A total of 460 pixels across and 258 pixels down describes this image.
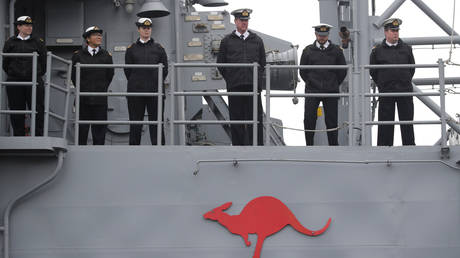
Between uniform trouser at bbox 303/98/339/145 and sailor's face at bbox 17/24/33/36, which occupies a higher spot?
sailor's face at bbox 17/24/33/36

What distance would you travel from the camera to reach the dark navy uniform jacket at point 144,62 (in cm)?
1110

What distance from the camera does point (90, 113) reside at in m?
11.2

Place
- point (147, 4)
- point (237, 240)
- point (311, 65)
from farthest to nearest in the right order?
point (147, 4) → point (311, 65) → point (237, 240)

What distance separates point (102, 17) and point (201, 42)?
1435 mm

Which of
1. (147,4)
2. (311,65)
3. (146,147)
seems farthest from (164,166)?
(147,4)

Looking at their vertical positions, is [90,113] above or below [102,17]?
below

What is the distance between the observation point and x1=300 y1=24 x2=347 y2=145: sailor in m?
11.2

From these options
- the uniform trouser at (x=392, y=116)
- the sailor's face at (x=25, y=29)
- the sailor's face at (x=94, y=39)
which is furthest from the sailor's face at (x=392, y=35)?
the sailor's face at (x=25, y=29)

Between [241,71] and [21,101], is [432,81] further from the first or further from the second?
[21,101]

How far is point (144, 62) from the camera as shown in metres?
11.2

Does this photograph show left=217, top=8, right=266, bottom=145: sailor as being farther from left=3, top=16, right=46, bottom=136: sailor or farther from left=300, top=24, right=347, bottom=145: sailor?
left=3, top=16, right=46, bottom=136: sailor

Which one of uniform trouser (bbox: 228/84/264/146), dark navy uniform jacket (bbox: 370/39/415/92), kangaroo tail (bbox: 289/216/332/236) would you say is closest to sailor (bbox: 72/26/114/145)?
uniform trouser (bbox: 228/84/264/146)

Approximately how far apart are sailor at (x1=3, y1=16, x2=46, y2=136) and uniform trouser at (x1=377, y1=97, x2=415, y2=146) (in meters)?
3.88

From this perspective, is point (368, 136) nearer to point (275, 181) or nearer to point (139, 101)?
point (275, 181)
